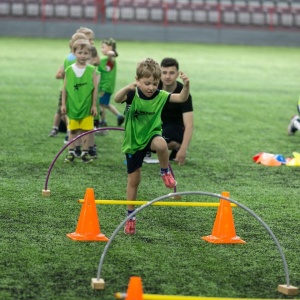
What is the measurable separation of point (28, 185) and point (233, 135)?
19.4ft

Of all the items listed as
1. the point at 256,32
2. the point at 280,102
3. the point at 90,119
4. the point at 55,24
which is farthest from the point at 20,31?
the point at 90,119

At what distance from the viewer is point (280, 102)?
2134 cm

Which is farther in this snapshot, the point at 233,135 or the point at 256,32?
the point at 256,32

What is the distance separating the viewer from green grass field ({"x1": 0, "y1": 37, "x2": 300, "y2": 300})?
6852mm

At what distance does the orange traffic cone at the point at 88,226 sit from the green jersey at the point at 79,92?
4264 mm

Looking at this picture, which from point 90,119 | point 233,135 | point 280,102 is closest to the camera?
point 90,119

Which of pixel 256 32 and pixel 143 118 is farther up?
pixel 143 118

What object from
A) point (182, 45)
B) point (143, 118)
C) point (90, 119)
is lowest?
point (182, 45)

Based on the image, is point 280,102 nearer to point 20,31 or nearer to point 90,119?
point 90,119

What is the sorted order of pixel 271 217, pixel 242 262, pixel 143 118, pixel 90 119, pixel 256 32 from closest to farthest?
1. pixel 242 262
2. pixel 143 118
3. pixel 271 217
4. pixel 90 119
5. pixel 256 32

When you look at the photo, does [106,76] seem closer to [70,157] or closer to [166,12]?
[70,157]

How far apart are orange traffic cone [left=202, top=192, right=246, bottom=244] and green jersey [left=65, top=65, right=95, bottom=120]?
4380 mm

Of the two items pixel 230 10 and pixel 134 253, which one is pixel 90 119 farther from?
pixel 230 10

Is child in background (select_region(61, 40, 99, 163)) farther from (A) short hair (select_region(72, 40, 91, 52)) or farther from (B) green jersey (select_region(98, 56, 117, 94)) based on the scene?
(B) green jersey (select_region(98, 56, 117, 94))
